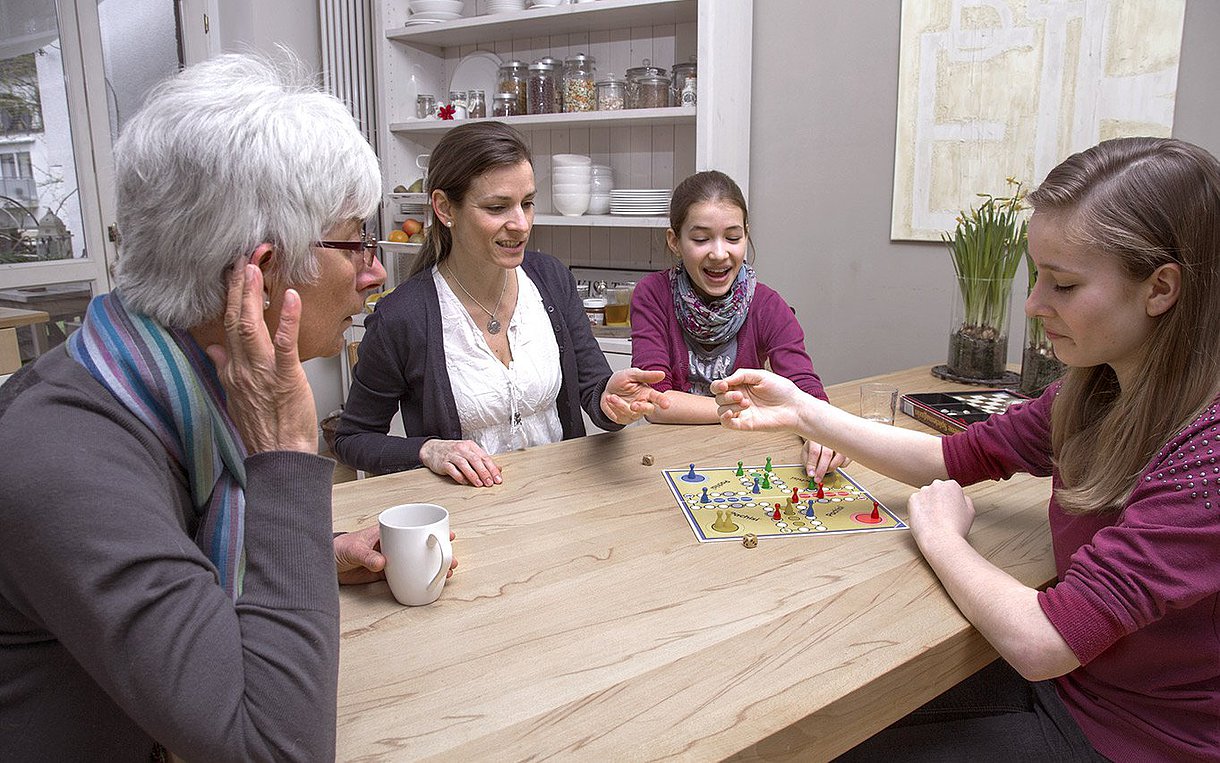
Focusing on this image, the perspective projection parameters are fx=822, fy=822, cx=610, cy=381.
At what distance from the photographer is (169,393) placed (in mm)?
799

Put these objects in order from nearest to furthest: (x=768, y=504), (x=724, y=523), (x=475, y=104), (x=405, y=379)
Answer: (x=724, y=523)
(x=768, y=504)
(x=405, y=379)
(x=475, y=104)

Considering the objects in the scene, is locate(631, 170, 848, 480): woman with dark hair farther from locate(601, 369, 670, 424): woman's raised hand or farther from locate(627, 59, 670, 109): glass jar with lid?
locate(627, 59, 670, 109): glass jar with lid

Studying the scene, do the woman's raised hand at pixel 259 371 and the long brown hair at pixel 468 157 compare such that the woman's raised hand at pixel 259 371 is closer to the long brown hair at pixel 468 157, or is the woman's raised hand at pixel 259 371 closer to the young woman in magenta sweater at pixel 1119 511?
the young woman in magenta sweater at pixel 1119 511

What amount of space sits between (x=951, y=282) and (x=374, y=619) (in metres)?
2.64

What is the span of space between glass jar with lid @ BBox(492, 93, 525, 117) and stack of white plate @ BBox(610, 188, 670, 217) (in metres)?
0.60

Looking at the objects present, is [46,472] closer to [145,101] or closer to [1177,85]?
[145,101]

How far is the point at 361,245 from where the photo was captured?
94cm

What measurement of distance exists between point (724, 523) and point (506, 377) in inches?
30.4

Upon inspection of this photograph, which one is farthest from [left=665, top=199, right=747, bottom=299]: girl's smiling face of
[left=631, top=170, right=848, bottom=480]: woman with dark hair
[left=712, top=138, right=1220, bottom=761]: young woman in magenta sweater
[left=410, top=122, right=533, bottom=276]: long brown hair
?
[left=712, top=138, right=1220, bottom=761]: young woman in magenta sweater

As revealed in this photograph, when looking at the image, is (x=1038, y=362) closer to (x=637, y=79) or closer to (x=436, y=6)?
(x=637, y=79)

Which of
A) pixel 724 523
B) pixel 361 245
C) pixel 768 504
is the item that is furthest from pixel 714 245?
pixel 361 245

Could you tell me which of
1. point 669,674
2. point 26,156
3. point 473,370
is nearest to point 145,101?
point 669,674

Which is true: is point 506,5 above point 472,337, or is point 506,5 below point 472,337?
above

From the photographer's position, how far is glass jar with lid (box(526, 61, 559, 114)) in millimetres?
3502
